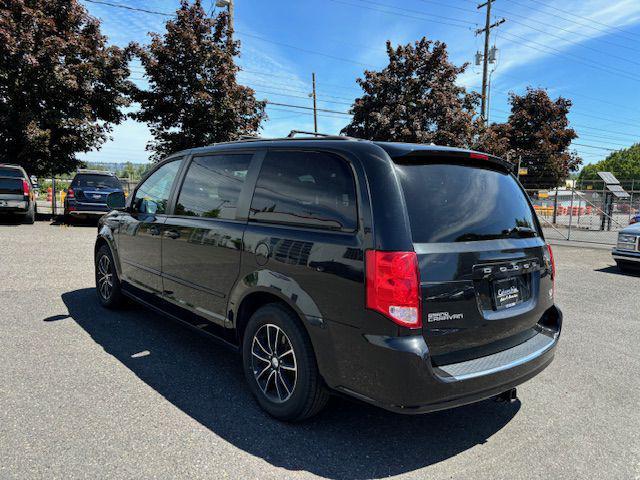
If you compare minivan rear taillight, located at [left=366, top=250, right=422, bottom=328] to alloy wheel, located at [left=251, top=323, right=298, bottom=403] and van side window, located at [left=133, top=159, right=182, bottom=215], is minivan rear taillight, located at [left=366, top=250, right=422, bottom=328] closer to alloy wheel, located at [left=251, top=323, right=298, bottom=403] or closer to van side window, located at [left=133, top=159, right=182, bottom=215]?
alloy wheel, located at [left=251, top=323, right=298, bottom=403]

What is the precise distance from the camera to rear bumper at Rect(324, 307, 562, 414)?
236cm

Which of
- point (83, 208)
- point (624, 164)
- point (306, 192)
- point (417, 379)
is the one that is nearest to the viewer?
point (417, 379)

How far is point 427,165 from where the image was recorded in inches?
109

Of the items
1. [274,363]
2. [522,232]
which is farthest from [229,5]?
[274,363]

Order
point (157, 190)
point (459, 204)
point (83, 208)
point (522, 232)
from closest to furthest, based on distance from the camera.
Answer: point (459, 204)
point (522, 232)
point (157, 190)
point (83, 208)

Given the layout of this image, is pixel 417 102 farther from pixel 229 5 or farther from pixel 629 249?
pixel 629 249

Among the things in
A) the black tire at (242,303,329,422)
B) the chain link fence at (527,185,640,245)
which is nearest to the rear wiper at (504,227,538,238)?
the black tire at (242,303,329,422)

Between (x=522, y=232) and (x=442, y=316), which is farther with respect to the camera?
(x=522, y=232)

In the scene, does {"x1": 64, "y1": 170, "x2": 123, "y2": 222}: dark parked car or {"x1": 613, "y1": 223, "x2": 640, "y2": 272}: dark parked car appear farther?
{"x1": 64, "y1": 170, "x2": 123, "y2": 222}: dark parked car

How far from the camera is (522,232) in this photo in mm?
3131

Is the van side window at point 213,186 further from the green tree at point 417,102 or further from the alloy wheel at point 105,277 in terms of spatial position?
the green tree at point 417,102

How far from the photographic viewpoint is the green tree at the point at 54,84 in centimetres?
1478

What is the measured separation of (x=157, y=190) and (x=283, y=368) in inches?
99.0

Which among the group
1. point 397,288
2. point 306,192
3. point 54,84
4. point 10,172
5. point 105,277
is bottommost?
point 105,277
